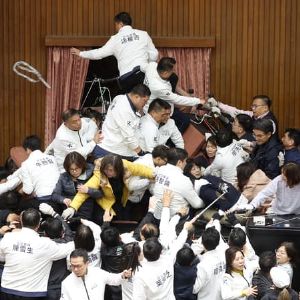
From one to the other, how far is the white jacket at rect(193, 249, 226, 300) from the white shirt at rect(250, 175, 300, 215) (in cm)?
158

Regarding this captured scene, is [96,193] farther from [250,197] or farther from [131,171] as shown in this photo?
[250,197]

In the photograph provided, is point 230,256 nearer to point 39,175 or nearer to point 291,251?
point 291,251

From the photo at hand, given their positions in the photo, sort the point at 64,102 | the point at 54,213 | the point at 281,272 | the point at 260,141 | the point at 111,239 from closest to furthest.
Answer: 1. the point at 281,272
2. the point at 111,239
3. the point at 54,213
4. the point at 260,141
5. the point at 64,102

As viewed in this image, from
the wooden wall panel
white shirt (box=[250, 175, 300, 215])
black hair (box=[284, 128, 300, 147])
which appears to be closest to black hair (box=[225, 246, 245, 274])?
white shirt (box=[250, 175, 300, 215])

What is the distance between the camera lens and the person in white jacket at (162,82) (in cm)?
1473

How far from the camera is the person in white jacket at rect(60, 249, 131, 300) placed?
11539 mm

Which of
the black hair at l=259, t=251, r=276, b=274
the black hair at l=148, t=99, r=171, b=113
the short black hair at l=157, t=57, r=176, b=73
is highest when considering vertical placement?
the short black hair at l=157, t=57, r=176, b=73

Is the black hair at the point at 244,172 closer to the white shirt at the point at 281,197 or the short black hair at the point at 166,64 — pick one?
the white shirt at the point at 281,197

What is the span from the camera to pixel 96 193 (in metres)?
13.3

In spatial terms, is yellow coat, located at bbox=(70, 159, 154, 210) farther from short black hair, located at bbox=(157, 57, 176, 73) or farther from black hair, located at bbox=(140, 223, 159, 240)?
short black hair, located at bbox=(157, 57, 176, 73)

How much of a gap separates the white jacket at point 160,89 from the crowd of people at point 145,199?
14mm

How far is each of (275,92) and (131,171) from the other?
12.5 feet

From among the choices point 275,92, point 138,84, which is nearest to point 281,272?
point 138,84

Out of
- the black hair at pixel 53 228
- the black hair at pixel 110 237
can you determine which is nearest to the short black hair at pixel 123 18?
the black hair at pixel 53 228
